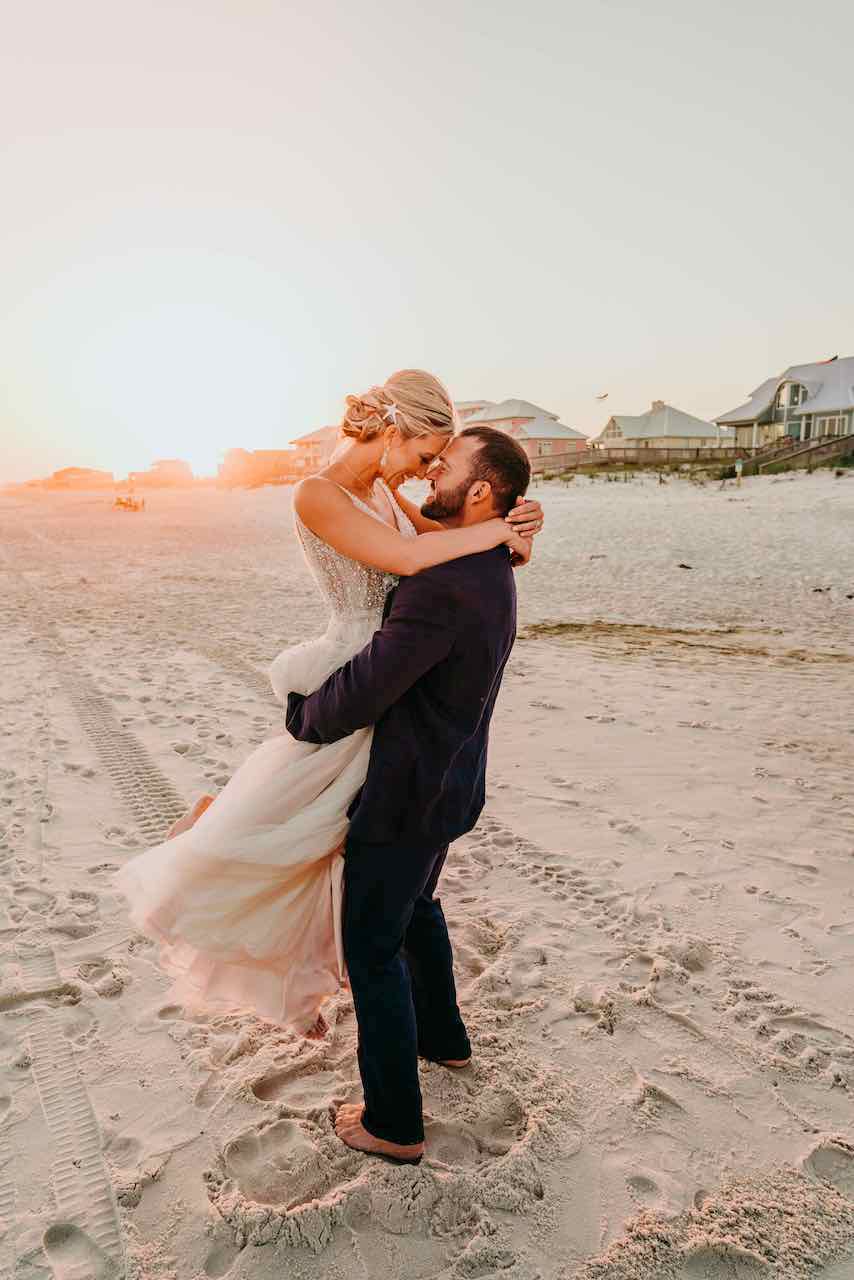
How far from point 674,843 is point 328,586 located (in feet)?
Answer: 9.56

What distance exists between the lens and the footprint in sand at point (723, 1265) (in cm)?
203

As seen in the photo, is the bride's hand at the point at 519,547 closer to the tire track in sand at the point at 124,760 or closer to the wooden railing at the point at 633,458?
the tire track in sand at the point at 124,760

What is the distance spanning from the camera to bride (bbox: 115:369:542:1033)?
2094 mm

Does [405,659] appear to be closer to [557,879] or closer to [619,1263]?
[619,1263]

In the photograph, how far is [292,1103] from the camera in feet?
8.46

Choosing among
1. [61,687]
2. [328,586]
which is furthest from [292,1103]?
[61,687]

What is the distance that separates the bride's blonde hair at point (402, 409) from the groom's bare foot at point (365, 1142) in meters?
1.99

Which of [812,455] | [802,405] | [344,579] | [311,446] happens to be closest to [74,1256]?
[344,579]

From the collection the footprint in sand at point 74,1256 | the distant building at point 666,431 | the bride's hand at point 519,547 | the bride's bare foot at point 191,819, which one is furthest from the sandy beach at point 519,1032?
the distant building at point 666,431

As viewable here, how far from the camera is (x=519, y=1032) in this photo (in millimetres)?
2924

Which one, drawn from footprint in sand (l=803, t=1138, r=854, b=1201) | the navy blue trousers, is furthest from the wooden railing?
the navy blue trousers

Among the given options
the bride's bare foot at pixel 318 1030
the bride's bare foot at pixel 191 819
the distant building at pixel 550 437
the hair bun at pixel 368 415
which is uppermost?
the distant building at pixel 550 437

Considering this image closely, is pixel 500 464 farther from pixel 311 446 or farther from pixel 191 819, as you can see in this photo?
pixel 311 446

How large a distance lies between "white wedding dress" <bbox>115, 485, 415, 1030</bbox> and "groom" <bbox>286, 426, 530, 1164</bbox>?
0.27 feet
